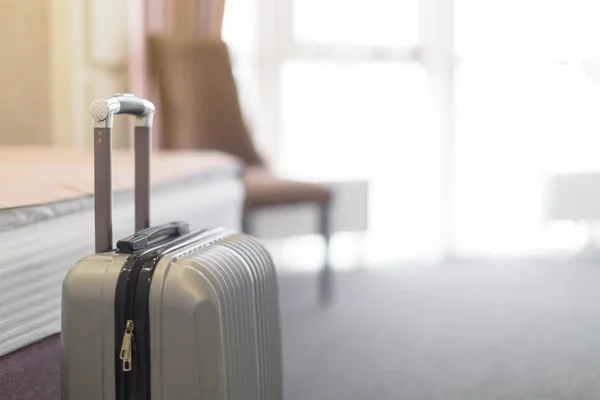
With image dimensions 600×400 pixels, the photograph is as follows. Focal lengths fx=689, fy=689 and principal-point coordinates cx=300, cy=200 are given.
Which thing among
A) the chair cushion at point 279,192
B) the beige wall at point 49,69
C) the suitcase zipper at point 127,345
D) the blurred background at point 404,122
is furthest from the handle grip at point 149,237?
the beige wall at point 49,69

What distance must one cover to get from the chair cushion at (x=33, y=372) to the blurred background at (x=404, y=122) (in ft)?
5.27

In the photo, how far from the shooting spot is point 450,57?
4.14 meters

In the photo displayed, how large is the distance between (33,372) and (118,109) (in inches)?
18.0

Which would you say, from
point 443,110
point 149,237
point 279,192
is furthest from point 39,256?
point 443,110

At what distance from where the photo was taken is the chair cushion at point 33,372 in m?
1.07

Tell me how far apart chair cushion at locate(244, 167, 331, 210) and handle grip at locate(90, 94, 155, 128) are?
1.37 meters

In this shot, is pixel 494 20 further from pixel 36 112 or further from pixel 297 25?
pixel 36 112

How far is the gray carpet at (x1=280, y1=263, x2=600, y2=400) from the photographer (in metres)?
1.97

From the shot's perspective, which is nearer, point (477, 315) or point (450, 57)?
point (477, 315)

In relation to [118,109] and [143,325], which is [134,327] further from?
[118,109]

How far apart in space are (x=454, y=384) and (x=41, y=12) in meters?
2.30

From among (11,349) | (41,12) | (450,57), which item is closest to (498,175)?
(450,57)

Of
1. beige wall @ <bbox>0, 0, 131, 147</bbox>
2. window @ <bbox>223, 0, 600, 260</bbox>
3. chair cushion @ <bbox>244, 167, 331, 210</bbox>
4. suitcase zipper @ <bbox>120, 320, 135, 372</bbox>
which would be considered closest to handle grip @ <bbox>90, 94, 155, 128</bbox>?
suitcase zipper @ <bbox>120, 320, 135, 372</bbox>

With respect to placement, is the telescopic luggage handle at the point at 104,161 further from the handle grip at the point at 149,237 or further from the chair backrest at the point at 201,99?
the chair backrest at the point at 201,99
